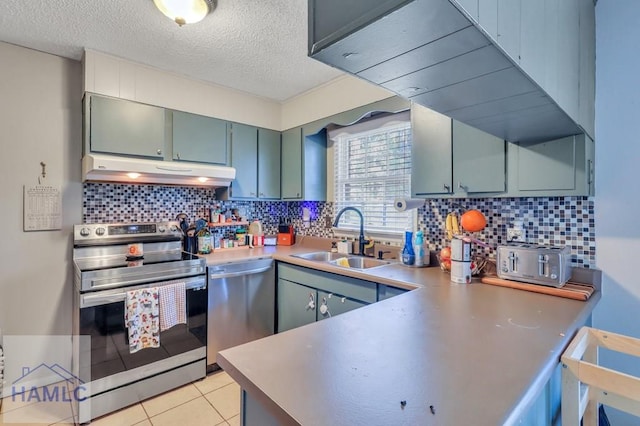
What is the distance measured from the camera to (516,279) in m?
1.64

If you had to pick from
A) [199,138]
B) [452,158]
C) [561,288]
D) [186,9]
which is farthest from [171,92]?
[561,288]

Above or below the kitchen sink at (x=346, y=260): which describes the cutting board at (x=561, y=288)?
above

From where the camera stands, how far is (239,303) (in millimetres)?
2506

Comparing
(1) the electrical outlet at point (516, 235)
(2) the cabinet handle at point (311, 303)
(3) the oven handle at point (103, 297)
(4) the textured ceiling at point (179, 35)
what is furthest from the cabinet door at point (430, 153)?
(3) the oven handle at point (103, 297)

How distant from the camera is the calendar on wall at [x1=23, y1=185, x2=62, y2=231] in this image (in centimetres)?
218

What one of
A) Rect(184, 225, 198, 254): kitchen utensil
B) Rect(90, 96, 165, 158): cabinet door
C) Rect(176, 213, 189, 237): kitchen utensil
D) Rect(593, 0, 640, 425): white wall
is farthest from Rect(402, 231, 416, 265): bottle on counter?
Rect(90, 96, 165, 158): cabinet door

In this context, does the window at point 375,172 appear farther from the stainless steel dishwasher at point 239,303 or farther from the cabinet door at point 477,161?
the stainless steel dishwasher at point 239,303

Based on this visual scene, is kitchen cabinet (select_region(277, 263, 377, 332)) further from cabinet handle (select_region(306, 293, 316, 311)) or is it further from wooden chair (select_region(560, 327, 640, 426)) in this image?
wooden chair (select_region(560, 327, 640, 426))

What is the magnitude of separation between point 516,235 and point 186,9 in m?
2.21

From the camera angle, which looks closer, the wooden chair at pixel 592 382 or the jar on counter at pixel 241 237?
the wooden chair at pixel 592 382

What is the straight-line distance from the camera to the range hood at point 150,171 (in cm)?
207

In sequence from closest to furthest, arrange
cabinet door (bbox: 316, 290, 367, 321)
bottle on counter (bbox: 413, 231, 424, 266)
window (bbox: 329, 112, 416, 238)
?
1. cabinet door (bbox: 316, 290, 367, 321)
2. bottle on counter (bbox: 413, 231, 424, 266)
3. window (bbox: 329, 112, 416, 238)

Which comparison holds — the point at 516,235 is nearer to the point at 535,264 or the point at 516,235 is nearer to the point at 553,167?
the point at 535,264

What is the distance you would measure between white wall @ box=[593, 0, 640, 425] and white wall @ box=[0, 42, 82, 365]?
3371mm
